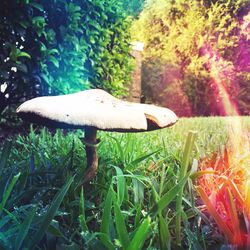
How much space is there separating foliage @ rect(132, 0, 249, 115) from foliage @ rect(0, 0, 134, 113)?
812cm

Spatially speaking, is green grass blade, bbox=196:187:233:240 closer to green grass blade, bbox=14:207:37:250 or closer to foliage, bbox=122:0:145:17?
green grass blade, bbox=14:207:37:250

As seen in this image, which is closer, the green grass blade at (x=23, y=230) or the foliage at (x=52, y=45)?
the green grass blade at (x=23, y=230)

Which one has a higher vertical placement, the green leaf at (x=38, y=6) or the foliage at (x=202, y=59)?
the foliage at (x=202, y=59)

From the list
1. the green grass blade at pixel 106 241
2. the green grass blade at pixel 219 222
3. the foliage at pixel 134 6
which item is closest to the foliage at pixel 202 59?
the foliage at pixel 134 6

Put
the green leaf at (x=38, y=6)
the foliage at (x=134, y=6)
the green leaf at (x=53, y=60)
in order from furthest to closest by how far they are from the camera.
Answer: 1. the foliage at (x=134, y=6)
2. the green leaf at (x=53, y=60)
3. the green leaf at (x=38, y=6)

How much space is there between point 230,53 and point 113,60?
8671mm

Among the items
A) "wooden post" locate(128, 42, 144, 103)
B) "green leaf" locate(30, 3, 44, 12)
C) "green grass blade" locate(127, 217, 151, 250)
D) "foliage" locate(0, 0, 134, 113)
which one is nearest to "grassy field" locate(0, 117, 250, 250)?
"green grass blade" locate(127, 217, 151, 250)

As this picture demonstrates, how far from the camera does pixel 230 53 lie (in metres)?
12.7

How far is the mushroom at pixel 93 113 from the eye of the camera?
4.46ft

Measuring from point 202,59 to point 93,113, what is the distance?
1136cm

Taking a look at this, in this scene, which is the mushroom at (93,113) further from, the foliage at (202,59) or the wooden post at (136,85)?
the foliage at (202,59)

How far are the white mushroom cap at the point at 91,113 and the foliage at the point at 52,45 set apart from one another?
1.80 m

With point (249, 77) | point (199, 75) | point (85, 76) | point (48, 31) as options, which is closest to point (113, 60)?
point (85, 76)

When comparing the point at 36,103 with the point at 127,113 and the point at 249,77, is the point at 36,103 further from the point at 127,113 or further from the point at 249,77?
the point at 249,77
